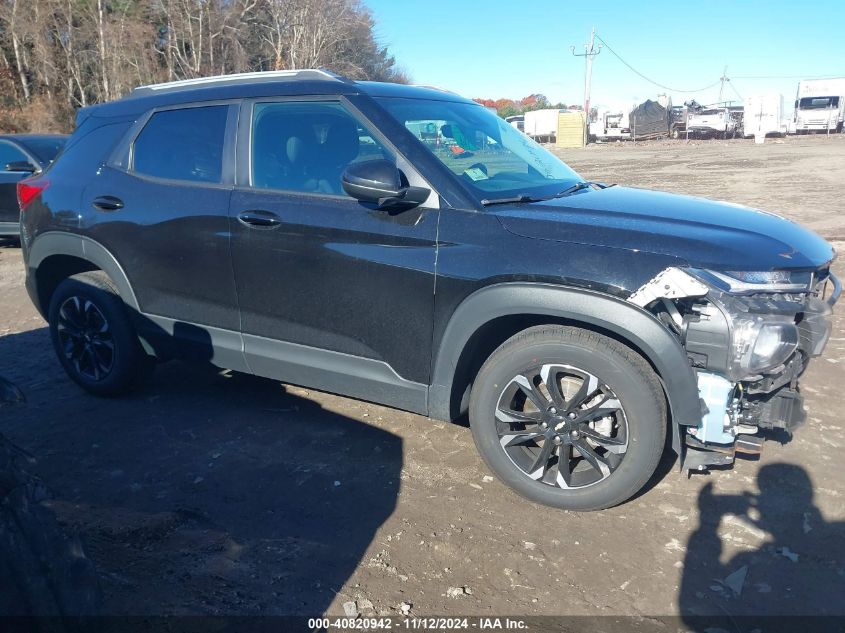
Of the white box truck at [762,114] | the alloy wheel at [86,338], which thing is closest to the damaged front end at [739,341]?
the alloy wheel at [86,338]

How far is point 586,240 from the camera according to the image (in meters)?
3.04

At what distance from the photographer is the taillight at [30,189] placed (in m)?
4.68

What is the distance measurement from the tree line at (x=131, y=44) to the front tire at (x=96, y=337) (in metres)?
27.3

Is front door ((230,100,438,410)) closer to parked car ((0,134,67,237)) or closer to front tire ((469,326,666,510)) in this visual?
front tire ((469,326,666,510))

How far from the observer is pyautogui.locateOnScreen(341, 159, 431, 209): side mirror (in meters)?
3.23

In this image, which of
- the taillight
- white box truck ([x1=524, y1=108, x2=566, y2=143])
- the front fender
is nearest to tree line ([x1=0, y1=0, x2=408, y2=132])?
white box truck ([x1=524, y1=108, x2=566, y2=143])

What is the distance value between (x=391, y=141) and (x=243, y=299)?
1.23 m

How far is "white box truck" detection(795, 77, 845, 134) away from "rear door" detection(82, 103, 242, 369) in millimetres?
46340

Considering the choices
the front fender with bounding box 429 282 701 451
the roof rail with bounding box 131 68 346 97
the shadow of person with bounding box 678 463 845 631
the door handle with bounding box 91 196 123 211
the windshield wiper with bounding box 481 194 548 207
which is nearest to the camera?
the shadow of person with bounding box 678 463 845 631

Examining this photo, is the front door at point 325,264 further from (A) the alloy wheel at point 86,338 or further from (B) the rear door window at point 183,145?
(A) the alloy wheel at point 86,338

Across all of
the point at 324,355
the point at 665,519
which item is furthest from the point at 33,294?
the point at 665,519

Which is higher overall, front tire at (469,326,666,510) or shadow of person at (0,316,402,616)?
front tire at (469,326,666,510)

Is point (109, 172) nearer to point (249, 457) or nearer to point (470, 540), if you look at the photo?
point (249, 457)

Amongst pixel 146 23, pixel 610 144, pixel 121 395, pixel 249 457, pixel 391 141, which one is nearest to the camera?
pixel 391 141
